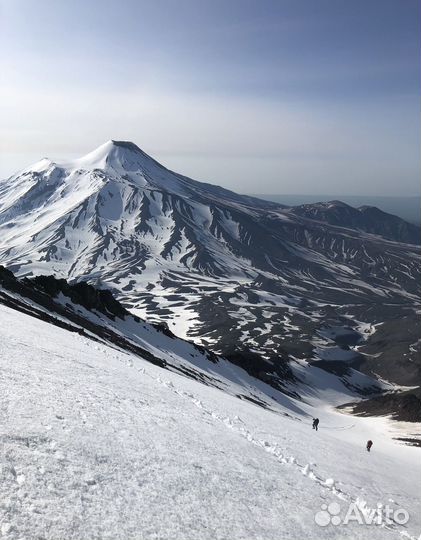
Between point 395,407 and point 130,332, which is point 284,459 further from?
point 395,407

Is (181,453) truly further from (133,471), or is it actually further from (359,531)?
(359,531)

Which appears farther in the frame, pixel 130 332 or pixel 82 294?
pixel 82 294

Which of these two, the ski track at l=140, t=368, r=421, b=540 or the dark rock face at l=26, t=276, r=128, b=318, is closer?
the ski track at l=140, t=368, r=421, b=540

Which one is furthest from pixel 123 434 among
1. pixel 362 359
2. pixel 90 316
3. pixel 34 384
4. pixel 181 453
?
pixel 362 359

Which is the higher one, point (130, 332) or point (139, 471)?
point (139, 471)

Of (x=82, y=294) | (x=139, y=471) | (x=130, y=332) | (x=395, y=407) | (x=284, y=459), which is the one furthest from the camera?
(x=395, y=407)

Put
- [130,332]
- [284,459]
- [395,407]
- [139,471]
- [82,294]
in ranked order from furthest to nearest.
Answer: [395,407], [82,294], [130,332], [284,459], [139,471]

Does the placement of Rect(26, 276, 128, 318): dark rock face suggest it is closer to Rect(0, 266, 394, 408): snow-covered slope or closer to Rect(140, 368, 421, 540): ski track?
Rect(0, 266, 394, 408): snow-covered slope

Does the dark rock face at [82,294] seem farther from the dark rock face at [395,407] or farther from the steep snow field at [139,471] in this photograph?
the dark rock face at [395,407]

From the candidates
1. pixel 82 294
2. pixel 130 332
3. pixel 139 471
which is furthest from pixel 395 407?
pixel 139 471

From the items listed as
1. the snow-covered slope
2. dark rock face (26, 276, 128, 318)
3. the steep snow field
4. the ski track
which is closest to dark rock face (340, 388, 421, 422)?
the snow-covered slope
